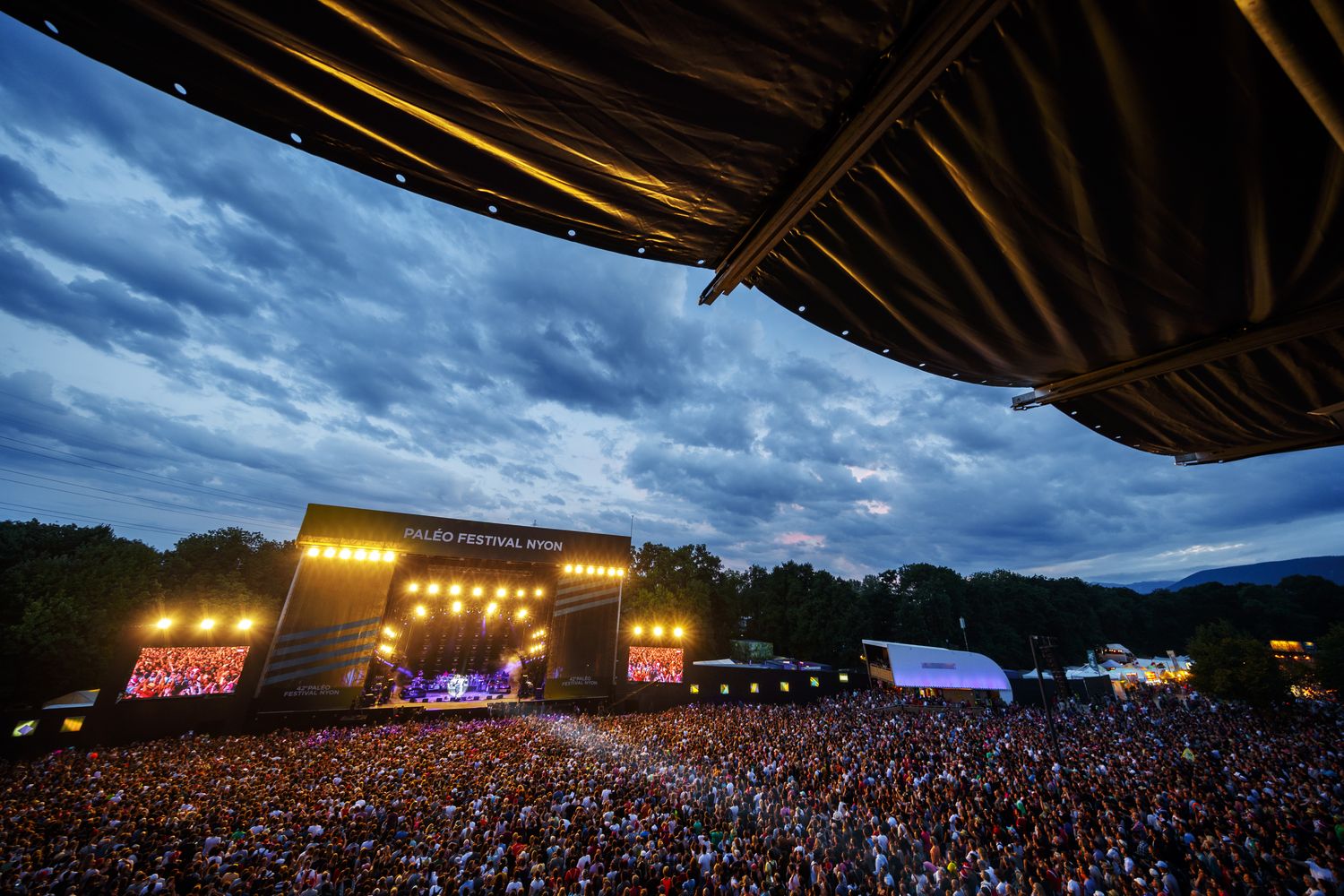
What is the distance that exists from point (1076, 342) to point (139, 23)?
484cm

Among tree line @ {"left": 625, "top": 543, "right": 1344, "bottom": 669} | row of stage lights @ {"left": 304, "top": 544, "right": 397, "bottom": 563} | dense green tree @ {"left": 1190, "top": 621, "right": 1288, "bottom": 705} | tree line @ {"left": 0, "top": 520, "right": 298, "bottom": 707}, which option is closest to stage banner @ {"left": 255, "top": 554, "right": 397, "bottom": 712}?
row of stage lights @ {"left": 304, "top": 544, "right": 397, "bottom": 563}

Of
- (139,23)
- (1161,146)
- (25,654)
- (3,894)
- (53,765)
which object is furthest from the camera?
(25,654)

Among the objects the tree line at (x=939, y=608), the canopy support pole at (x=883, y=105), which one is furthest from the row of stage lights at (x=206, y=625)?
the tree line at (x=939, y=608)

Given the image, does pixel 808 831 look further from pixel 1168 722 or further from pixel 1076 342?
pixel 1168 722

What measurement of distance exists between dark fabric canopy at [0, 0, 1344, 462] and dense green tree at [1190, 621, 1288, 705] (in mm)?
36745

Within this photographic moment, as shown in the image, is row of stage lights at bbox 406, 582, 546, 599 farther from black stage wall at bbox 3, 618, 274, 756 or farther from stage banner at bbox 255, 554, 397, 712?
black stage wall at bbox 3, 618, 274, 756

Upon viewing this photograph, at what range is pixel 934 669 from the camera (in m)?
30.2

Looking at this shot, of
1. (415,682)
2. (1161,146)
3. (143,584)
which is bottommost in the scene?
(415,682)

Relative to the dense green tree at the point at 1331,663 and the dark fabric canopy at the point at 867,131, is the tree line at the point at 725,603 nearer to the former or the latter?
the dense green tree at the point at 1331,663

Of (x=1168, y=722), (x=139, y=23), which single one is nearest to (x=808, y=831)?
(x=139, y=23)

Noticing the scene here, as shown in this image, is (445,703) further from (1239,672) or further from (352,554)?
(1239,672)

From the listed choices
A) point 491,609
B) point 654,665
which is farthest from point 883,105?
point 491,609

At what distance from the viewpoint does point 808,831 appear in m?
10.0

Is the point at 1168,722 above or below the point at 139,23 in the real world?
below
